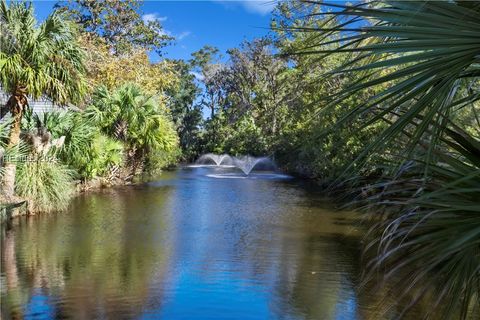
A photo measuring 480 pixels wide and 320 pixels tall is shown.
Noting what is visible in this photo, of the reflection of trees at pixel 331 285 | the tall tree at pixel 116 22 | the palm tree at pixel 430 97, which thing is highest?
the tall tree at pixel 116 22

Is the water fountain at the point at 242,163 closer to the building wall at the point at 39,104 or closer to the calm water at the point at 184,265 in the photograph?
the building wall at the point at 39,104

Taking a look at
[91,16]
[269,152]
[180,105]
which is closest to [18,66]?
[91,16]

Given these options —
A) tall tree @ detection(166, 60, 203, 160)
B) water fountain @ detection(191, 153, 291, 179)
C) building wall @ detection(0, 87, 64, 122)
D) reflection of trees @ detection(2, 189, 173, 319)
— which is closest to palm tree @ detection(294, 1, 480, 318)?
reflection of trees @ detection(2, 189, 173, 319)

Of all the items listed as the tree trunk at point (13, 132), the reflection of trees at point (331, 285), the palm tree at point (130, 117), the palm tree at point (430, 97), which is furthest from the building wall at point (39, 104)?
the palm tree at point (430, 97)

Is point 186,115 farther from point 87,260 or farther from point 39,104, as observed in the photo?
point 87,260

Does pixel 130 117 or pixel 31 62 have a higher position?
pixel 31 62

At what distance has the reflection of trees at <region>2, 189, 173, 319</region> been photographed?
6742mm

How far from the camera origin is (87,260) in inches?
350

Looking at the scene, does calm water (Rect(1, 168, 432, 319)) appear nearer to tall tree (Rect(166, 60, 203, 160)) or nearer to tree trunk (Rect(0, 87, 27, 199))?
tree trunk (Rect(0, 87, 27, 199))

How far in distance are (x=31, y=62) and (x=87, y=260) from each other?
19.9 feet

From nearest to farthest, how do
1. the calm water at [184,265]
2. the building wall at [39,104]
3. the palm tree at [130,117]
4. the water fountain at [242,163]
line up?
the calm water at [184,265]
the building wall at [39,104]
the palm tree at [130,117]
the water fountain at [242,163]

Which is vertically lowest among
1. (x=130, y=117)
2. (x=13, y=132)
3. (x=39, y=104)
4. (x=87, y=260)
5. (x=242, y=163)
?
(x=87, y=260)

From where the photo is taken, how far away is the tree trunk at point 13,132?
40.0 feet

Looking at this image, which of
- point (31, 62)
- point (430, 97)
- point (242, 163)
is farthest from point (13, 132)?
point (242, 163)
